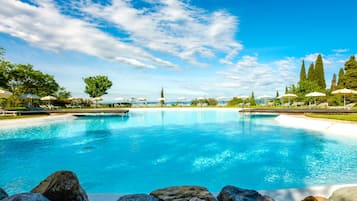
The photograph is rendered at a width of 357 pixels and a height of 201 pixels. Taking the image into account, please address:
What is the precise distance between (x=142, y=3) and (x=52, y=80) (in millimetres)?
26932

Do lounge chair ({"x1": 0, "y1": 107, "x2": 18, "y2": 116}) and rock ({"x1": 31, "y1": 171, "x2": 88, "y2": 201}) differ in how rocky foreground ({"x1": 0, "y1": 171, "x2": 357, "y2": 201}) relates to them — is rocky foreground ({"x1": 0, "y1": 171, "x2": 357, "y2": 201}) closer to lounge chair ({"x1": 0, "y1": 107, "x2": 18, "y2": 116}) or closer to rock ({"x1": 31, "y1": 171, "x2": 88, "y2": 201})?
rock ({"x1": 31, "y1": 171, "x2": 88, "y2": 201})

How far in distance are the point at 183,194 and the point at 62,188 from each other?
1.45 metres

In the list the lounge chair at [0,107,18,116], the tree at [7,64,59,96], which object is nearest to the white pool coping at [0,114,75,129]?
the lounge chair at [0,107,18,116]

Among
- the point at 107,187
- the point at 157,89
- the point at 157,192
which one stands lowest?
the point at 107,187

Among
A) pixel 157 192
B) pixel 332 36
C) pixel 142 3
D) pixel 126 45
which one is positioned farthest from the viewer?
pixel 126 45

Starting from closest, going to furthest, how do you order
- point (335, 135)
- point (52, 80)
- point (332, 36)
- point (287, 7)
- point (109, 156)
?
point (109, 156) < point (335, 135) < point (287, 7) < point (332, 36) < point (52, 80)

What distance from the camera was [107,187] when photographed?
4.96 meters

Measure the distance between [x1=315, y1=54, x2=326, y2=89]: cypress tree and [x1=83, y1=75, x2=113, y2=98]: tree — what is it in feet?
142

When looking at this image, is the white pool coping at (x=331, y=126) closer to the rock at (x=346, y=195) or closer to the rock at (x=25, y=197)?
the rock at (x=346, y=195)

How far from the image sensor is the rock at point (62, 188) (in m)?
2.02

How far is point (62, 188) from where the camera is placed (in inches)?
80.2

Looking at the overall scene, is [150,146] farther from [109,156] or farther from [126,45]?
[126,45]

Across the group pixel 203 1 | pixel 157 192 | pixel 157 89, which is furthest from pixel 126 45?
pixel 157 89

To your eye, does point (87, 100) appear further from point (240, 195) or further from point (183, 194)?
point (240, 195)
